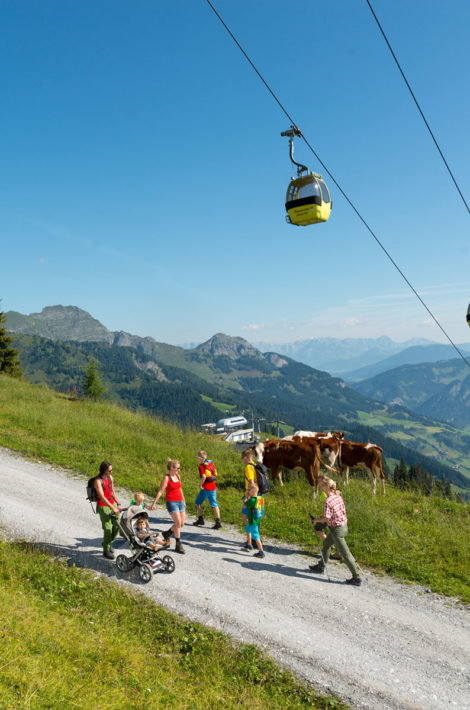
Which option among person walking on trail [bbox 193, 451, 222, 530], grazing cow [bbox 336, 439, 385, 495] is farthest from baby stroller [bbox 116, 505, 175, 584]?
grazing cow [bbox 336, 439, 385, 495]

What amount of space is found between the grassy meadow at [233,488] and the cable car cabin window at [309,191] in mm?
10048

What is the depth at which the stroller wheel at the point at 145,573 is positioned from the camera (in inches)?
347

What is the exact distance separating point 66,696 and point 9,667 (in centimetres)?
84

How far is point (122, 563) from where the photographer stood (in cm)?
916

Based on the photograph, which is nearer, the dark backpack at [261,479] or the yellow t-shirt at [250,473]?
the yellow t-shirt at [250,473]

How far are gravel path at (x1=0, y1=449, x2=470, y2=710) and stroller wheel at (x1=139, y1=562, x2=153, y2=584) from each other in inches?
5.5

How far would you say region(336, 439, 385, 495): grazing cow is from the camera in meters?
16.2

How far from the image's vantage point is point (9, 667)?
5.12 metres

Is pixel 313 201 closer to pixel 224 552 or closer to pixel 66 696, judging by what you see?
pixel 224 552

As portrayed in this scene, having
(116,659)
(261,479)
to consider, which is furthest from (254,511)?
(116,659)

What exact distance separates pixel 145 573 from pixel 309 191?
1133 cm

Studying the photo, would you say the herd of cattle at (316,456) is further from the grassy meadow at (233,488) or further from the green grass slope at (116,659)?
the green grass slope at (116,659)

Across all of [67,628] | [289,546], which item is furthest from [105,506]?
[289,546]

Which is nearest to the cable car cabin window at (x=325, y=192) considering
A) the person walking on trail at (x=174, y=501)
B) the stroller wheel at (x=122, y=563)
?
the person walking on trail at (x=174, y=501)
